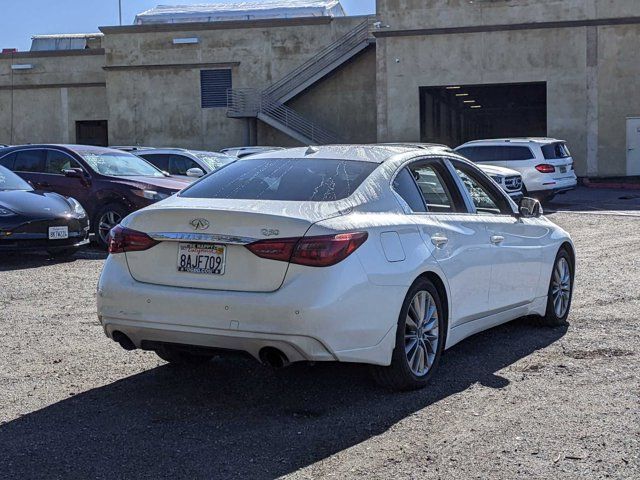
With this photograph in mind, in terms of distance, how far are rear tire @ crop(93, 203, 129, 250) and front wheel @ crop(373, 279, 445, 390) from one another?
9388 mm

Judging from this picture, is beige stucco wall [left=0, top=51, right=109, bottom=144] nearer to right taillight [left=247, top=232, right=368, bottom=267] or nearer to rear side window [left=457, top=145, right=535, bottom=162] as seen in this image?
rear side window [left=457, top=145, right=535, bottom=162]

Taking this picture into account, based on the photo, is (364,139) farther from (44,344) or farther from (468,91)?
(44,344)

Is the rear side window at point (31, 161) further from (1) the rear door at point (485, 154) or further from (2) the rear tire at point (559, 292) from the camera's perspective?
(1) the rear door at point (485, 154)

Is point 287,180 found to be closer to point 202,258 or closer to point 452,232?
point 202,258

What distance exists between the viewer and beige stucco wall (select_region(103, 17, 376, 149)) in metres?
44.1

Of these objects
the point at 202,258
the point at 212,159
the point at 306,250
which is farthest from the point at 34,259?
the point at 306,250

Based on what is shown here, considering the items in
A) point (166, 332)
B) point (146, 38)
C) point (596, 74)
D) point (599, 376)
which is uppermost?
point (146, 38)

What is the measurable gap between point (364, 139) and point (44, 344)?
36497 mm

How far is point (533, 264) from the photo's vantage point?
8.14m

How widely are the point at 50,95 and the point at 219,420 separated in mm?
46395

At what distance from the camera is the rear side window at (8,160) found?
16397 mm

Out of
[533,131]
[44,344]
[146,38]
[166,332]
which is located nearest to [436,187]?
[166,332]

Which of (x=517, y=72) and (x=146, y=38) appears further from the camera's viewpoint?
(x=146, y=38)

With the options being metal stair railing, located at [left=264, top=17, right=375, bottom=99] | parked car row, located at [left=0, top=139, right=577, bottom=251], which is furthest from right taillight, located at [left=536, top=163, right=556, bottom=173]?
metal stair railing, located at [left=264, top=17, right=375, bottom=99]
